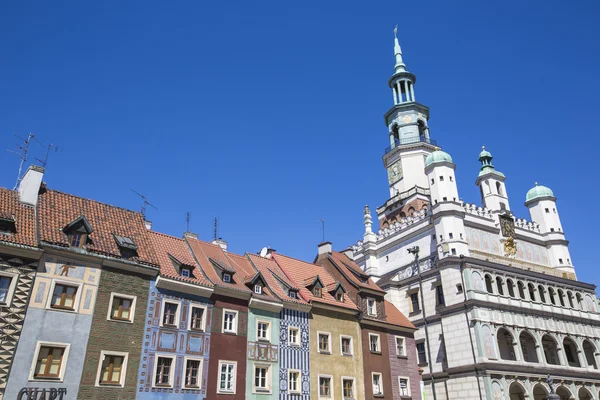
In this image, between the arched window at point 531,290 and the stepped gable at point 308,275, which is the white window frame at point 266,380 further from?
the arched window at point 531,290

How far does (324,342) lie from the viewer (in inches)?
1388

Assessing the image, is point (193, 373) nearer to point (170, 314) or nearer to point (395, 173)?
point (170, 314)

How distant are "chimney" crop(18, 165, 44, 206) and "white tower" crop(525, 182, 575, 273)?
50213mm

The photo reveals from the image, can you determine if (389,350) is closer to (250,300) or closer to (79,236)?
(250,300)

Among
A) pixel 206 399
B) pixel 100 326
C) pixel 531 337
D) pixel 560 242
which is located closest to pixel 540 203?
pixel 560 242

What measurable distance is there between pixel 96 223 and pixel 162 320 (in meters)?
6.95

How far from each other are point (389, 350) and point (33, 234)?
25.7 metres

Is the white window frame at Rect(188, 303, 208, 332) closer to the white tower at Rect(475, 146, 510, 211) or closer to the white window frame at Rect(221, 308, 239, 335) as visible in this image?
the white window frame at Rect(221, 308, 239, 335)

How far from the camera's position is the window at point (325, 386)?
3338 centimetres

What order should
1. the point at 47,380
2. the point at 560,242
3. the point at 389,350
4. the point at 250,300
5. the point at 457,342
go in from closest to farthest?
the point at 47,380, the point at 250,300, the point at 389,350, the point at 457,342, the point at 560,242

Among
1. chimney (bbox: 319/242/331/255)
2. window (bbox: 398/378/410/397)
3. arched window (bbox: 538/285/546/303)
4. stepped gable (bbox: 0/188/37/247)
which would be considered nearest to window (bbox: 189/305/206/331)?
stepped gable (bbox: 0/188/37/247)

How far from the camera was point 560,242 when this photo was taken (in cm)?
5534

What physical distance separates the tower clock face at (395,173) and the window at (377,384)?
30841 millimetres

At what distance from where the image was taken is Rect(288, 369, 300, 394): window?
32000mm
